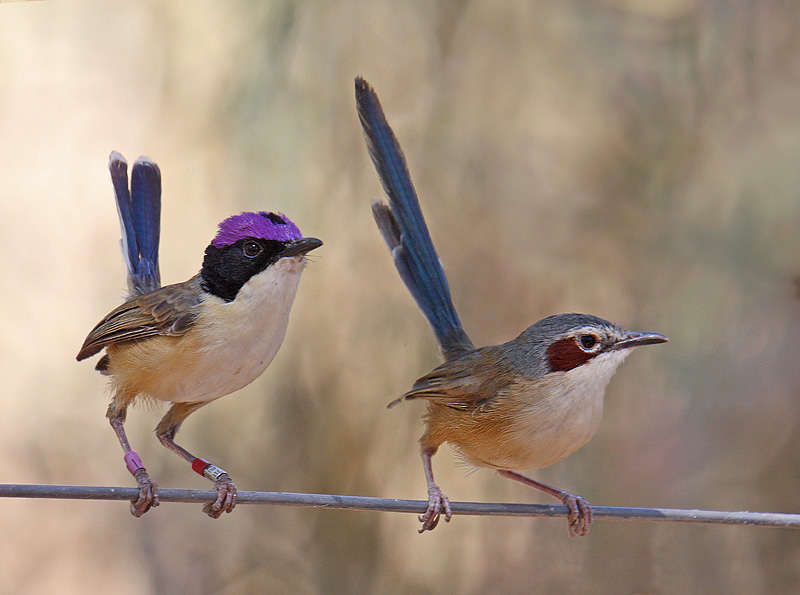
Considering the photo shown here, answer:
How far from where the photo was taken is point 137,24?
4516 mm

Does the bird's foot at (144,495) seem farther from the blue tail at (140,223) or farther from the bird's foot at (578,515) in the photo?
the bird's foot at (578,515)

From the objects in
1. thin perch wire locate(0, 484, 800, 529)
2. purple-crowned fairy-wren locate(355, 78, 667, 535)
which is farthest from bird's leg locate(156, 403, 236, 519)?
purple-crowned fairy-wren locate(355, 78, 667, 535)

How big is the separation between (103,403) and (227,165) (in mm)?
1451

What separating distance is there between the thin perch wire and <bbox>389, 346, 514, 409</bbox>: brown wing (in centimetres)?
40

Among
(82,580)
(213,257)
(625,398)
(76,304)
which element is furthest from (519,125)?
(82,580)

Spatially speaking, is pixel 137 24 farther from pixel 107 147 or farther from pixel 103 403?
pixel 103 403

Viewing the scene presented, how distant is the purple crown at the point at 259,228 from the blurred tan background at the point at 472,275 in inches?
94.1

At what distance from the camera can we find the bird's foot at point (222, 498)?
6.88ft

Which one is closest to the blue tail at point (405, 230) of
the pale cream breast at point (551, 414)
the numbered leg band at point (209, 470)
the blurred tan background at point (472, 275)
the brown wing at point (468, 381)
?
the brown wing at point (468, 381)

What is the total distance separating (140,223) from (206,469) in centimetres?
84

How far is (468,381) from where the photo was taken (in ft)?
8.52

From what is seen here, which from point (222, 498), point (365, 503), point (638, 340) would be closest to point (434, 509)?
point (365, 503)

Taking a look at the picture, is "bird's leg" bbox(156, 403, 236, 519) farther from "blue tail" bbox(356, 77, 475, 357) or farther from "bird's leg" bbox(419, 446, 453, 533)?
"blue tail" bbox(356, 77, 475, 357)

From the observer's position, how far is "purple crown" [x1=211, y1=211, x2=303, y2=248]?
7.00 feet
